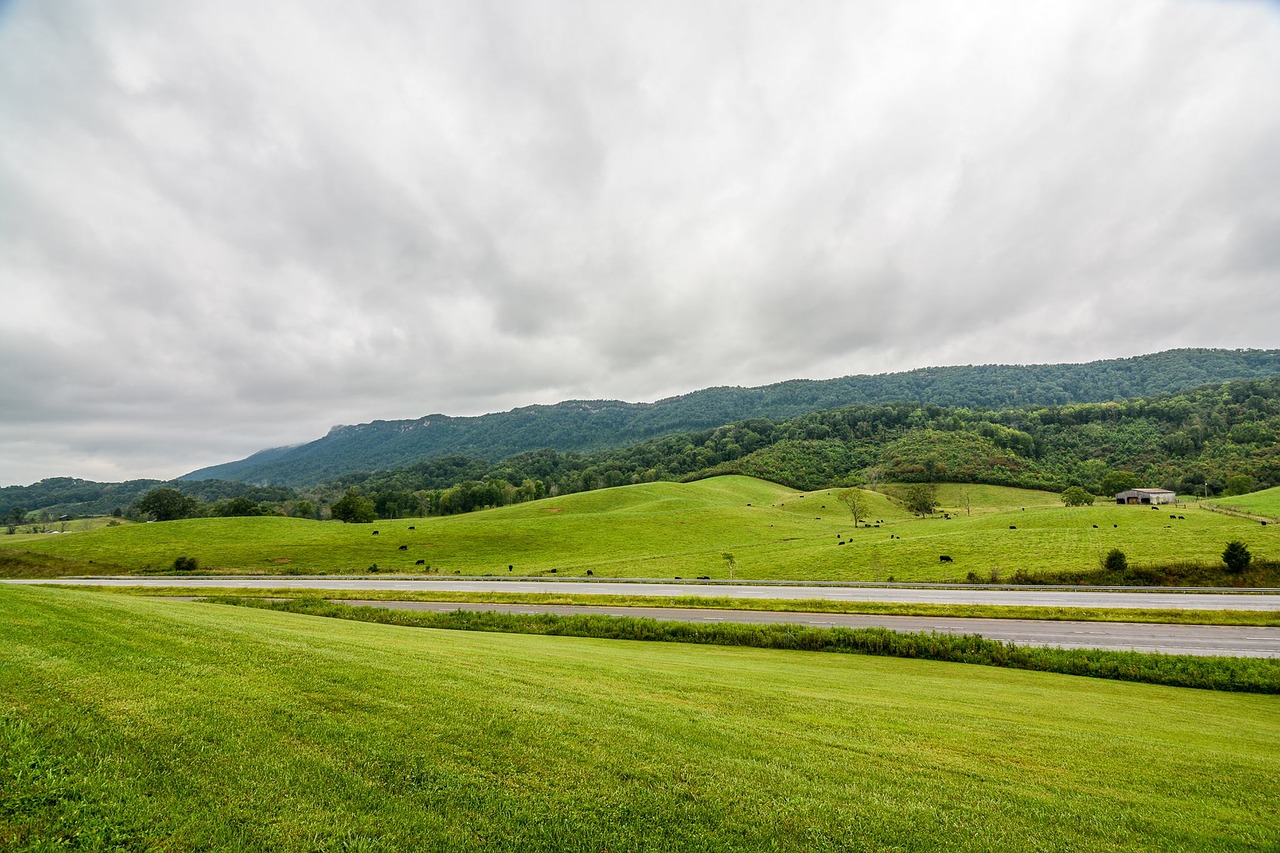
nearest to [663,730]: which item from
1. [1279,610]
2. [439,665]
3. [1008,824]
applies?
[1008,824]

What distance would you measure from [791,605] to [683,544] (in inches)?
1896

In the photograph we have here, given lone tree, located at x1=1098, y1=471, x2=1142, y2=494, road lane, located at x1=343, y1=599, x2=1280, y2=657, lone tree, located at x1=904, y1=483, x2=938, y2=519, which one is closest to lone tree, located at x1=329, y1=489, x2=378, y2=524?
road lane, located at x1=343, y1=599, x2=1280, y2=657

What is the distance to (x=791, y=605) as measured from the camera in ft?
134

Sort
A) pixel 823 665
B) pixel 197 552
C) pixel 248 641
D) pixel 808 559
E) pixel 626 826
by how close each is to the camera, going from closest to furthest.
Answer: pixel 626 826 → pixel 248 641 → pixel 823 665 → pixel 808 559 → pixel 197 552

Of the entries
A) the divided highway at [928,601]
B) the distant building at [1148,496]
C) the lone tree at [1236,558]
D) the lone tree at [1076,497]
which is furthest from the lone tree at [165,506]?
the distant building at [1148,496]

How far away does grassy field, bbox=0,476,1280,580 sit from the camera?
6047cm

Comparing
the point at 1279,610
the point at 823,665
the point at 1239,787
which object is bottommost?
the point at 1279,610

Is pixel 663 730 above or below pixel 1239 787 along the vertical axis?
above

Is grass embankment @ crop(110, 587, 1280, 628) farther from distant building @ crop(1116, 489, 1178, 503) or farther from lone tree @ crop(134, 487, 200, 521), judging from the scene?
distant building @ crop(1116, 489, 1178, 503)

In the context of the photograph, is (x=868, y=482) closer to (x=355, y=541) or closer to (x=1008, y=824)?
(x=355, y=541)

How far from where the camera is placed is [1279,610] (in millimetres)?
35281

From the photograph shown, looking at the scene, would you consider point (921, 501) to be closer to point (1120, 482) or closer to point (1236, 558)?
point (1120, 482)

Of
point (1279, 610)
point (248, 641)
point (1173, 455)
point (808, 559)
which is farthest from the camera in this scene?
point (1173, 455)

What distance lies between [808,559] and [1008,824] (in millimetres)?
62573
